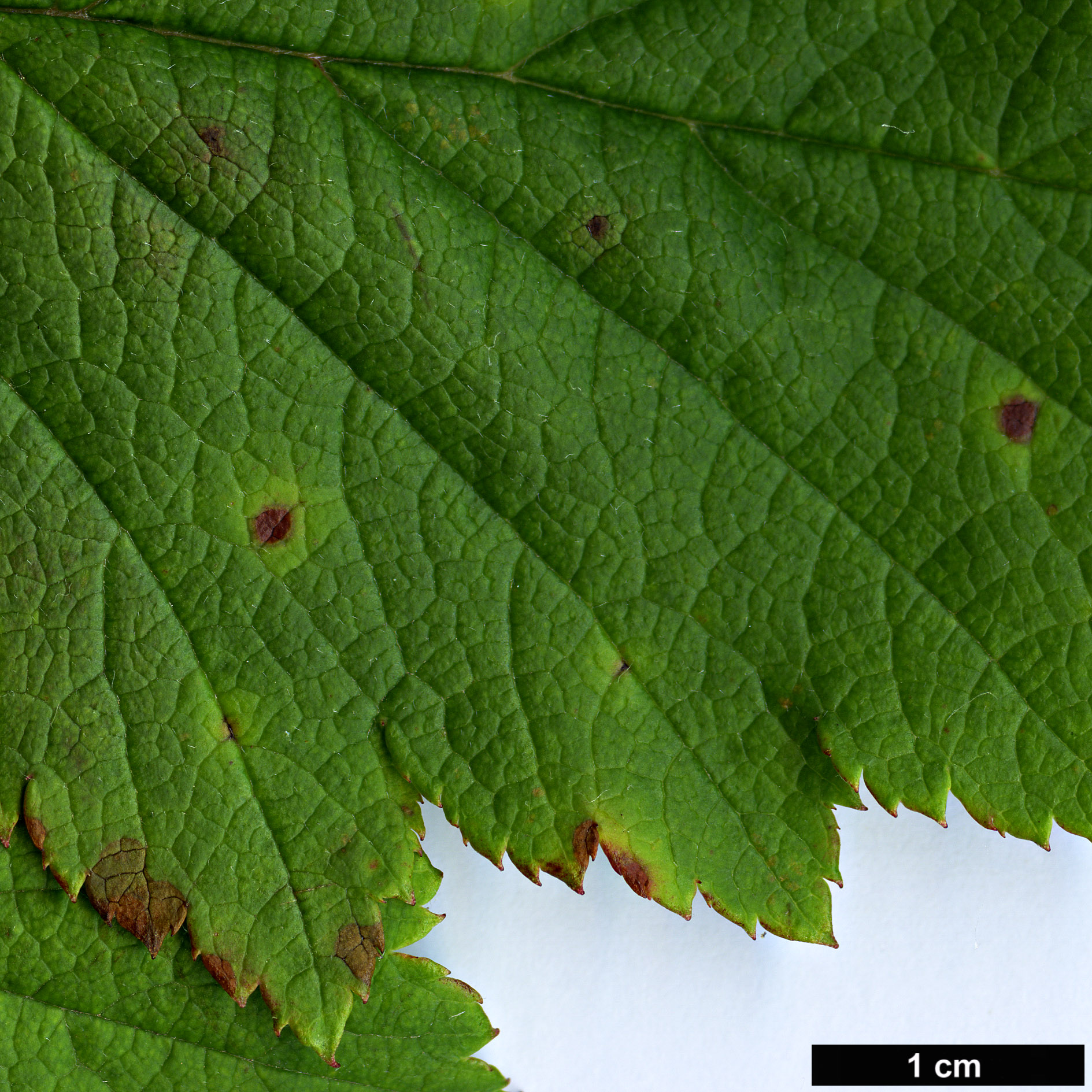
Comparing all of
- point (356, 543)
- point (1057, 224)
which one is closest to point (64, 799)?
point (356, 543)

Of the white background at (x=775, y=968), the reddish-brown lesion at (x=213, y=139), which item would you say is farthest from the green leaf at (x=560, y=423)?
the white background at (x=775, y=968)

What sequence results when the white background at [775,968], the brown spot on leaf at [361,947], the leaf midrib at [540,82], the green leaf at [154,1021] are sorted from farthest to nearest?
the white background at [775,968], the green leaf at [154,1021], the brown spot on leaf at [361,947], the leaf midrib at [540,82]

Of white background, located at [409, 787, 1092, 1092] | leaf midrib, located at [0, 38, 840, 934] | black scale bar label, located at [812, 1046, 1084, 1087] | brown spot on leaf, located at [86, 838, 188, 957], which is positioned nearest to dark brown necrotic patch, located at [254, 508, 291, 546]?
leaf midrib, located at [0, 38, 840, 934]

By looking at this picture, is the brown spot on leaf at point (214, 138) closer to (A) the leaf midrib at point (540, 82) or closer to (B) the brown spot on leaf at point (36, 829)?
(A) the leaf midrib at point (540, 82)

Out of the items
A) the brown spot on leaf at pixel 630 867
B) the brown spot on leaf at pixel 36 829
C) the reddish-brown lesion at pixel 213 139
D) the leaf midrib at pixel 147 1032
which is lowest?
the leaf midrib at pixel 147 1032

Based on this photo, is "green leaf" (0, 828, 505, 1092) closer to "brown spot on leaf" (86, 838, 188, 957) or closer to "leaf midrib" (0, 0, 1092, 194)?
"brown spot on leaf" (86, 838, 188, 957)
